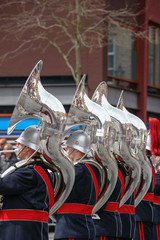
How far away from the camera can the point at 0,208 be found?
5.94 meters

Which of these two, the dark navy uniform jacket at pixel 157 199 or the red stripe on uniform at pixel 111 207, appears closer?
the red stripe on uniform at pixel 111 207

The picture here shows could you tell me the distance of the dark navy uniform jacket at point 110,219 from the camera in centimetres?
709

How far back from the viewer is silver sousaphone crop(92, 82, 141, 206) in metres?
7.68

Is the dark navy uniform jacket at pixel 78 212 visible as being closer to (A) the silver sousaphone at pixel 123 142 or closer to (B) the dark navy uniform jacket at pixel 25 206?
(B) the dark navy uniform jacket at pixel 25 206

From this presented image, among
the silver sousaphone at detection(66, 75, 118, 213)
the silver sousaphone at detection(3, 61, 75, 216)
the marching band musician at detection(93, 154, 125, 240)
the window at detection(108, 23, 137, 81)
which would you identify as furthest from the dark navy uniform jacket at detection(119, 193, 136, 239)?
the window at detection(108, 23, 137, 81)

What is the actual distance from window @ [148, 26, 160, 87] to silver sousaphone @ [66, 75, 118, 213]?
1726 centimetres

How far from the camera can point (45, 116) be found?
6125 millimetres

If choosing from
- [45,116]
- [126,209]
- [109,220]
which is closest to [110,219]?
[109,220]

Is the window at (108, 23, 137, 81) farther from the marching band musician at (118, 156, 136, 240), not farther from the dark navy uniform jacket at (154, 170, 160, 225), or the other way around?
the marching band musician at (118, 156, 136, 240)

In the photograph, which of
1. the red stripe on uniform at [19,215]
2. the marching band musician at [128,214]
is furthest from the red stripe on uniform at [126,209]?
the red stripe on uniform at [19,215]

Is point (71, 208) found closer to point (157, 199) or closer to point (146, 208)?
point (146, 208)

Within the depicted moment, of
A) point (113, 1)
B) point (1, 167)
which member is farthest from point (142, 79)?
point (1, 167)

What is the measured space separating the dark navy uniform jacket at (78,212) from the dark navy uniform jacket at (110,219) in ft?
1.64

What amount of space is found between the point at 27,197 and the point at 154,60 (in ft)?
62.5
